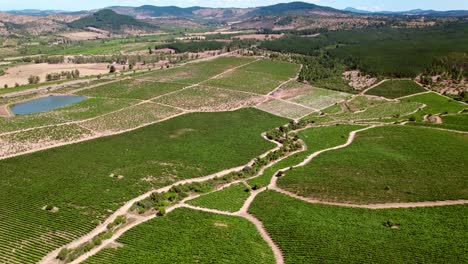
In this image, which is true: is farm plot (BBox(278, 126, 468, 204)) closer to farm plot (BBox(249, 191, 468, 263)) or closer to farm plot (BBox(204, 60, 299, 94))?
farm plot (BBox(249, 191, 468, 263))

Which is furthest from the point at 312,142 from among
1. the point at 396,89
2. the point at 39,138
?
the point at 39,138

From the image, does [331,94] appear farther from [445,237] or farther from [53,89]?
[53,89]

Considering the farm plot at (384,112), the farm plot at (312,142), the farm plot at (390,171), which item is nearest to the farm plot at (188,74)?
the farm plot at (384,112)

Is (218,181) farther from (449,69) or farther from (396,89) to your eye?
(449,69)

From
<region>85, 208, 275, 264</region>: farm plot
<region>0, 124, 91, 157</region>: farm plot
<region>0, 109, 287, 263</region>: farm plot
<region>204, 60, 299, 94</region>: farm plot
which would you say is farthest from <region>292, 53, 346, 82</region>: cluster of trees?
<region>85, 208, 275, 264</region>: farm plot

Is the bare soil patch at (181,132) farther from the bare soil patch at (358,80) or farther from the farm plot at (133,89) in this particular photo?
the bare soil patch at (358,80)
